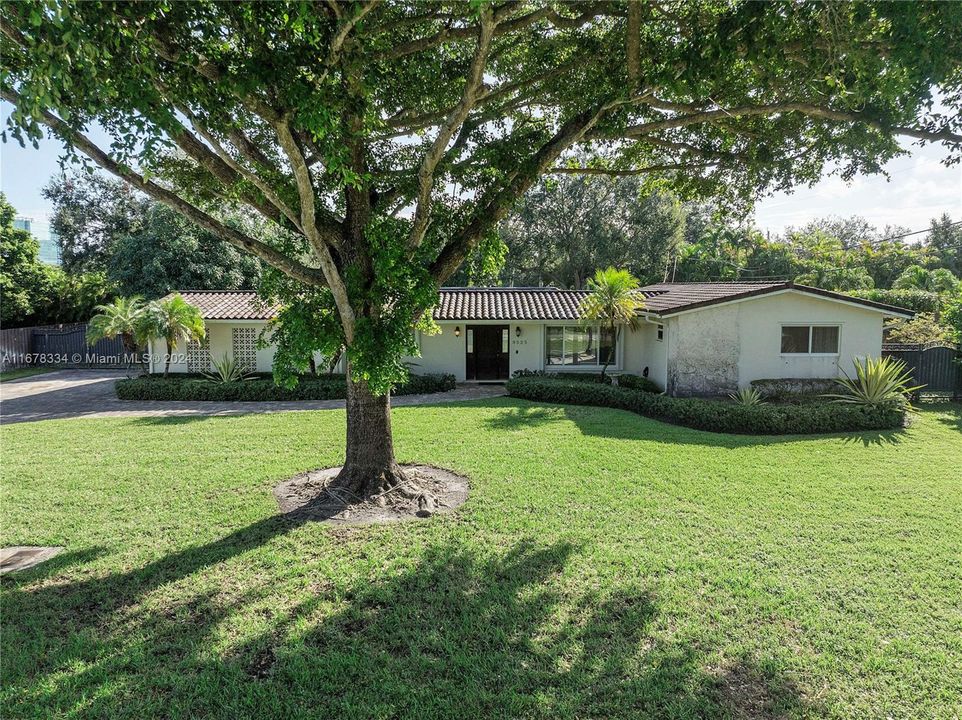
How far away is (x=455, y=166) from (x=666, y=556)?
18.7 feet

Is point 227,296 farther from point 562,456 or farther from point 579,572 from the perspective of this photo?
point 579,572

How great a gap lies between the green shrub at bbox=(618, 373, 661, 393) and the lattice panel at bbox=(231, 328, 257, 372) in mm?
13508

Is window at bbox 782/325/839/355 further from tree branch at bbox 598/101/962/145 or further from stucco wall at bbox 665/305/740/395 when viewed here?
tree branch at bbox 598/101/962/145

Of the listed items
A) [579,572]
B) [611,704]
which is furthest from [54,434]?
[611,704]

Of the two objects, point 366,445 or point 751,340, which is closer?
point 366,445

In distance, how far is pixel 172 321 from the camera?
665 inches

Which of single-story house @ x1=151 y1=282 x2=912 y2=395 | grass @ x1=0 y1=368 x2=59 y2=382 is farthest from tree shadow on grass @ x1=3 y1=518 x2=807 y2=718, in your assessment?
grass @ x1=0 y1=368 x2=59 y2=382

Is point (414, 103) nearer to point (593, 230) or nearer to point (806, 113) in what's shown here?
point (806, 113)

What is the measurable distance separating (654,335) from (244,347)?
49.1 feet

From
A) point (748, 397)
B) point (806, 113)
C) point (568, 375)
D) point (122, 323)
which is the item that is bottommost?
point (748, 397)

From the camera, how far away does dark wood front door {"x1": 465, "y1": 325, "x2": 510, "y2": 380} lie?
804 inches

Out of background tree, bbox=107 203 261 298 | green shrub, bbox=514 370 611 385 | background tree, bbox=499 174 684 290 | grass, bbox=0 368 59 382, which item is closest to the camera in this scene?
green shrub, bbox=514 370 611 385

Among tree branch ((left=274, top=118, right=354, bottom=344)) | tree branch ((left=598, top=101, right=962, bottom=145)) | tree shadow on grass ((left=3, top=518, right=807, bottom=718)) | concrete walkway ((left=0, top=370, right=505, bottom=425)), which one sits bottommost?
tree shadow on grass ((left=3, top=518, right=807, bottom=718))

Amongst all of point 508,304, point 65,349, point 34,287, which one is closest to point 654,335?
point 508,304
